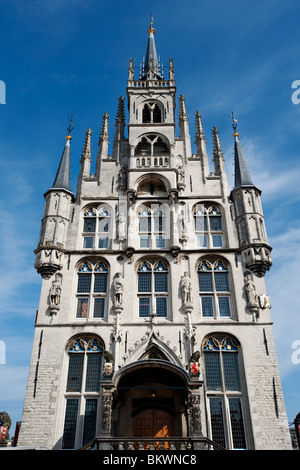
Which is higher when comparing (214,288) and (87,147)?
(87,147)

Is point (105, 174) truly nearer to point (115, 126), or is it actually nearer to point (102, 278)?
point (115, 126)

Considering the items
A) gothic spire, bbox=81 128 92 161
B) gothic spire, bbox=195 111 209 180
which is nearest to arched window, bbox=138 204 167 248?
gothic spire, bbox=195 111 209 180

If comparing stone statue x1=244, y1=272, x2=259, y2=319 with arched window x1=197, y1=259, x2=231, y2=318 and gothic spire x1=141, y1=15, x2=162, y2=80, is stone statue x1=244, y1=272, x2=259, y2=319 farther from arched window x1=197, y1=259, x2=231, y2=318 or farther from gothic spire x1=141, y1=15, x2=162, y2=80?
gothic spire x1=141, y1=15, x2=162, y2=80

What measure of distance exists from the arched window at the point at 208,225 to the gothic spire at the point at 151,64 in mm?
11078

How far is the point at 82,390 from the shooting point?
17891 mm

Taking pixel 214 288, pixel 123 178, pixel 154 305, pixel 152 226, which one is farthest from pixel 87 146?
pixel 214 288

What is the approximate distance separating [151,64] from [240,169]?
448 inches

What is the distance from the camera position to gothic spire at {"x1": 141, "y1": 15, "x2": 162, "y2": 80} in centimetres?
2873

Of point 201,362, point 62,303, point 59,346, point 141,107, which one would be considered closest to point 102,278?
point 62,303

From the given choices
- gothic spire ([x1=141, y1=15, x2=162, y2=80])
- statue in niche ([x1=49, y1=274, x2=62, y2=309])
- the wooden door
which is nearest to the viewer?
the wooden door

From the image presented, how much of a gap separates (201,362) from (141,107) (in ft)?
53.7

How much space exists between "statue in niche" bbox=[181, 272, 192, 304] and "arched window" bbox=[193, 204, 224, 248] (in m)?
2.50

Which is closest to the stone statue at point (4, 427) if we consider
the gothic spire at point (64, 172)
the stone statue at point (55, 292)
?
the stone statue at point (55, 292)

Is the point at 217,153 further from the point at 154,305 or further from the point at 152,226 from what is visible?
the point at 154,305
